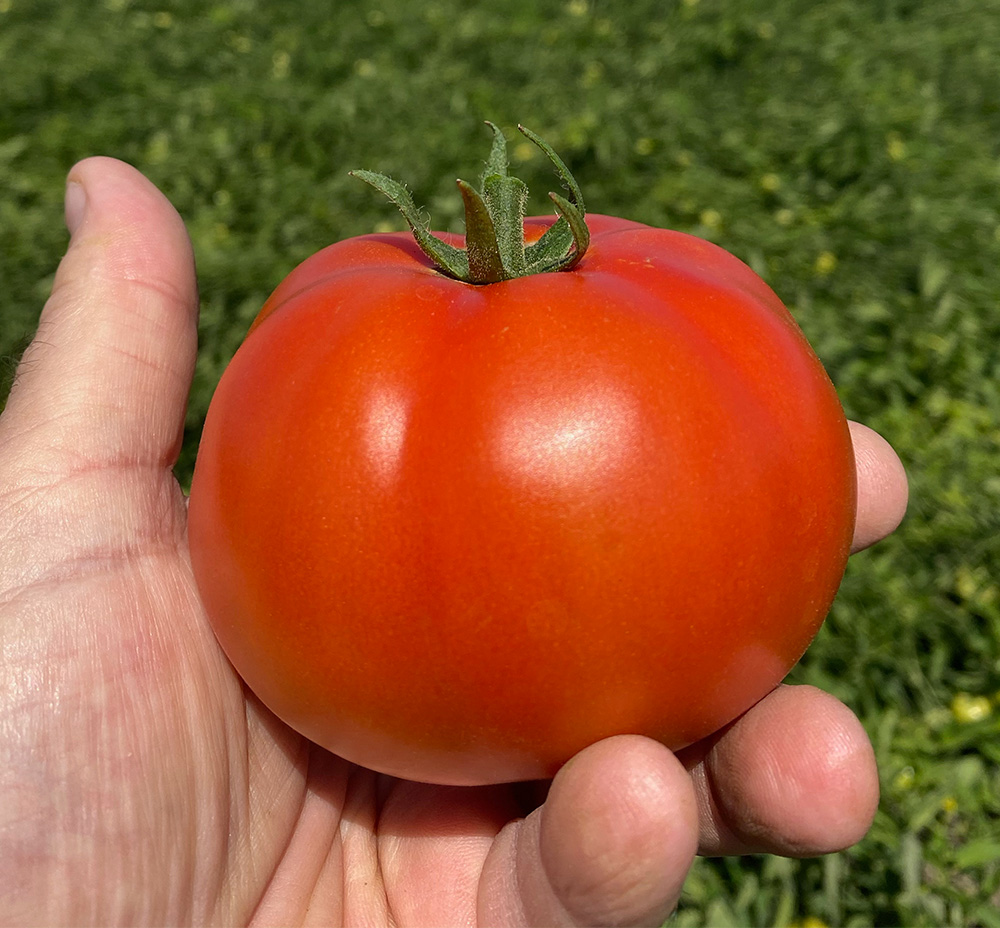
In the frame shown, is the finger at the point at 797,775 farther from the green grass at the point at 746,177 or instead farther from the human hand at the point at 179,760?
the green grass at the point at 746,177

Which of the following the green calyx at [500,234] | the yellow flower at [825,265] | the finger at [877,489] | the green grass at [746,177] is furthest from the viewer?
the yellow flower at [825,265]

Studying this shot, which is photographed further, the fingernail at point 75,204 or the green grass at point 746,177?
the green grass at point 746,177

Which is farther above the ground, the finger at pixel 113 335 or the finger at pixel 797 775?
the finger at pixel 113 335

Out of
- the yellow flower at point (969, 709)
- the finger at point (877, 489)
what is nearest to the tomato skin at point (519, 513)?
the finger at point (877, 489)

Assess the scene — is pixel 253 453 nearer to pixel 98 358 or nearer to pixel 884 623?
pixel 98 358

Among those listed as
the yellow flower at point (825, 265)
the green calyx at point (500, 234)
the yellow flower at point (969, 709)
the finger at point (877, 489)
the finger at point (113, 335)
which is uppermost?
the green calyx at point (500, 234)

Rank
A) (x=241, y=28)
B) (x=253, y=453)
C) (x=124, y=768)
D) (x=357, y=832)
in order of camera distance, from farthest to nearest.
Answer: (x=241, y=28)
(x=357, y=832)
(x=124, y=768)
(x=253, y=453)

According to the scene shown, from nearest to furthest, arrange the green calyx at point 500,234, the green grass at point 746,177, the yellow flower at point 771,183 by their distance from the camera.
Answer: the green calyx at point 500,234 → the green grass at point 746,177 → the yellow flower at point 771,183

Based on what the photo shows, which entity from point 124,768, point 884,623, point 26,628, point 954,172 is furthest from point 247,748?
point 954,172
